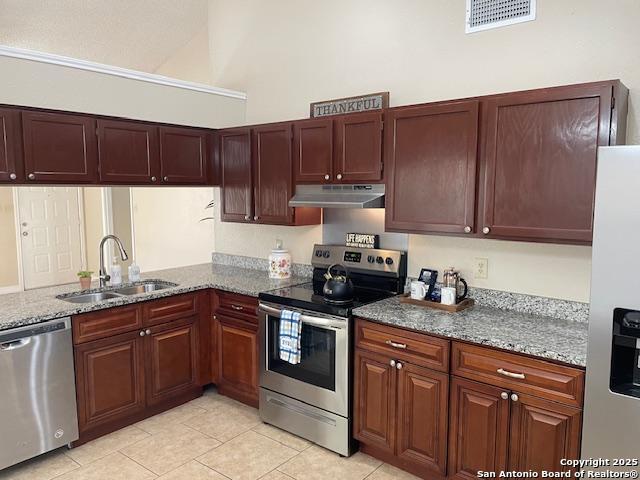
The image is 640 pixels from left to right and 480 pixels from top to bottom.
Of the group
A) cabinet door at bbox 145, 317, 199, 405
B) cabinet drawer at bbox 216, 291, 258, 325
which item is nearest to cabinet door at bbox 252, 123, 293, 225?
cabinet drawer at bbox 216, 291, 258, 325

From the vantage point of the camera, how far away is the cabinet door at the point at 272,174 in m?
3.36

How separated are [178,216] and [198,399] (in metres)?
2.54

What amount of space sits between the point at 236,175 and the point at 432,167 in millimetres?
1718

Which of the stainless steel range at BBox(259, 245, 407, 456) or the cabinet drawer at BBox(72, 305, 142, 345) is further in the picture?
the cabinet drawer at BBox(72, 305, 142, 345)

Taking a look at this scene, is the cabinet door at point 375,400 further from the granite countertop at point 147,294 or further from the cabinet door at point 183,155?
the cabinet door at point 183,155

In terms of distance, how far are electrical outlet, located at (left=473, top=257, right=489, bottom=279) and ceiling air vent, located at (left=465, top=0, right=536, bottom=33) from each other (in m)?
1.33

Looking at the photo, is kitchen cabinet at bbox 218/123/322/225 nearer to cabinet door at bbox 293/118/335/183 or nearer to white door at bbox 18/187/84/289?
cabinet door at bbox 293/118/335/183

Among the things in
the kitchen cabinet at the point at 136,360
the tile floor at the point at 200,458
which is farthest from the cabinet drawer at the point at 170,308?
the tile floor at the point at 200,458

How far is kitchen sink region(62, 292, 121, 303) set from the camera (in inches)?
128

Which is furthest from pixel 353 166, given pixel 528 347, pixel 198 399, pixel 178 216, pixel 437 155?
pixel 178 216

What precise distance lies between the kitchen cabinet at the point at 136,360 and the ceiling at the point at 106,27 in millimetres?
2849

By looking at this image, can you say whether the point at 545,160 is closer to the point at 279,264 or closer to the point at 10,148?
the point at 279,264

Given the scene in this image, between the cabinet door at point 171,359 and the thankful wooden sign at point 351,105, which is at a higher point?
the thankful wooden sign at point 351,105

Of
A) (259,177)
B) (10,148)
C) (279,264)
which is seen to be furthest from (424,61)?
(10,148)
